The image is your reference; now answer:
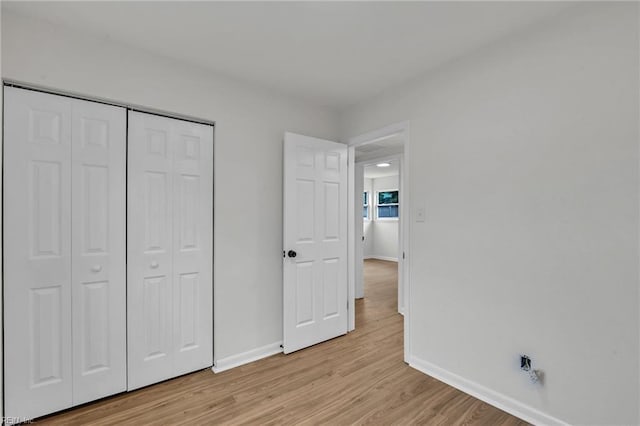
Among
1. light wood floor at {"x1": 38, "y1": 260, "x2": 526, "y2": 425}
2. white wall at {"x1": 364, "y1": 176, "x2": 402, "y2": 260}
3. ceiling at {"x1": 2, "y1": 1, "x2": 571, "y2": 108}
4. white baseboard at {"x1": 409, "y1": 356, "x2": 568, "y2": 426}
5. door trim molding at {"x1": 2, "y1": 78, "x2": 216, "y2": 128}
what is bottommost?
light wood floor at {"x1": 38, "y1": 260, "x2": 526, "y2": 425}

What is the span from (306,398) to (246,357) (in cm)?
76

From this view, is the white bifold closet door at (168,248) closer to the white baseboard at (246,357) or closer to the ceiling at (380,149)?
the white baseboard at (246,357)

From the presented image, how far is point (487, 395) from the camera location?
6.75 feet

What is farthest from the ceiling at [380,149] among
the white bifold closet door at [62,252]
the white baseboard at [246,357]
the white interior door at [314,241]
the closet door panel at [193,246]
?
the white bifold closet door at [62,252]

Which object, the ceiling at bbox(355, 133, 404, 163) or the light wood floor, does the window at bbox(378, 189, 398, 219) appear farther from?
the light wood floor

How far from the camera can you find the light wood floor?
1876 mm

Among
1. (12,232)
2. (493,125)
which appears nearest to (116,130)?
(12,232)

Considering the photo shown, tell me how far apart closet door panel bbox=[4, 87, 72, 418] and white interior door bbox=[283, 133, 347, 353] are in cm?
156

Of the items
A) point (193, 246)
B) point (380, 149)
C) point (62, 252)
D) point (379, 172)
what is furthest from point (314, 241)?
point (379, 172)

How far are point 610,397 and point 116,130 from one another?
335 centimetres

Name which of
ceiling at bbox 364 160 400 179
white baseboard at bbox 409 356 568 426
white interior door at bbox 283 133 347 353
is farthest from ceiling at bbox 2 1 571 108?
ceiling at bbox 364 160 400 179

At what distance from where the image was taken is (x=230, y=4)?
1.69 metres

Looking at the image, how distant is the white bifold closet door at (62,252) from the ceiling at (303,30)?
22.0 inches

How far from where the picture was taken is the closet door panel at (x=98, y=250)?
195 cm
